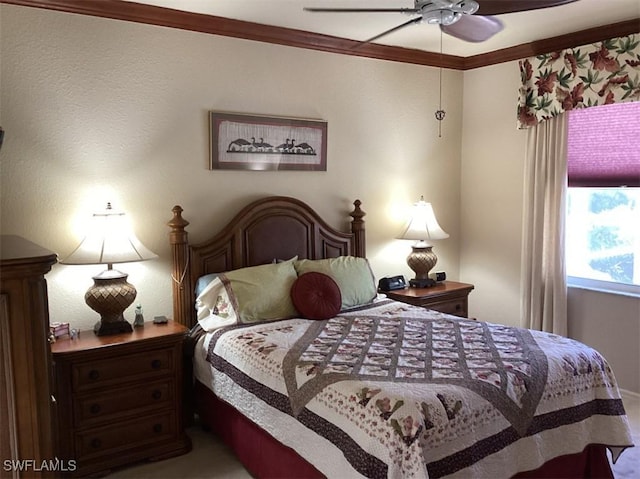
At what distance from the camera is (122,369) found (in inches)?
114

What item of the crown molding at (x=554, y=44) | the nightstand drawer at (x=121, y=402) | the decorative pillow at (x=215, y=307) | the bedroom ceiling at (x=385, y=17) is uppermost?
the bedroom ceiling at (x=385, y=17)

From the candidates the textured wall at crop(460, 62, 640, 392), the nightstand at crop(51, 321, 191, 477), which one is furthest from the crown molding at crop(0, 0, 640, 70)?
the nightstand at crop(51, 321, 191, 477)

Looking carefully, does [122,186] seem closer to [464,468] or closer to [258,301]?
[258,301]

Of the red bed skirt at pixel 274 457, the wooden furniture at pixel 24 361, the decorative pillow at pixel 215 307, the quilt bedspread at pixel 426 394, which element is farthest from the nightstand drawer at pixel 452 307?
the wooden furniture at pixel 24 361

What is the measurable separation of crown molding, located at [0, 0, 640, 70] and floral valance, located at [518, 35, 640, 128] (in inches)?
3.2

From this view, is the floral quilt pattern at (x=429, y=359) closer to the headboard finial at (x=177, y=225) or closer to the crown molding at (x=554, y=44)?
the headboard finial at (x=177, y=225)

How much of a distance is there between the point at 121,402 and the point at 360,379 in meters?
1.42

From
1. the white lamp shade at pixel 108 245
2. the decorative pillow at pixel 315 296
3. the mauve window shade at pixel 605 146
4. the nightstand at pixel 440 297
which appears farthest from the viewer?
the nightstand at pixel 440 297

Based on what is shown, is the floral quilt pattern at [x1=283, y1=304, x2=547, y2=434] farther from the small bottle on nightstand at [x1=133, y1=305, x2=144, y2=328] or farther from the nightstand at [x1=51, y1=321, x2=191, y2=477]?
the small bottle on nightstand at [x1=133, y1=305, x2=144, y2=328]

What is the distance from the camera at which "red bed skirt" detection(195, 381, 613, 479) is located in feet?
7.75

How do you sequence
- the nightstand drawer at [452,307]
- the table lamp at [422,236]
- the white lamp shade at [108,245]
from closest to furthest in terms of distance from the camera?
the white lamp shade at [108,245] → the nightstand drawer at [452,307] → the table lamp at [422,236]

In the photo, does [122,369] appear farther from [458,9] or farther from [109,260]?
[458,9]

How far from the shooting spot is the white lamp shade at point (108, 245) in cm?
296

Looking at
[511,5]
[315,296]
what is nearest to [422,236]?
[315,296]
